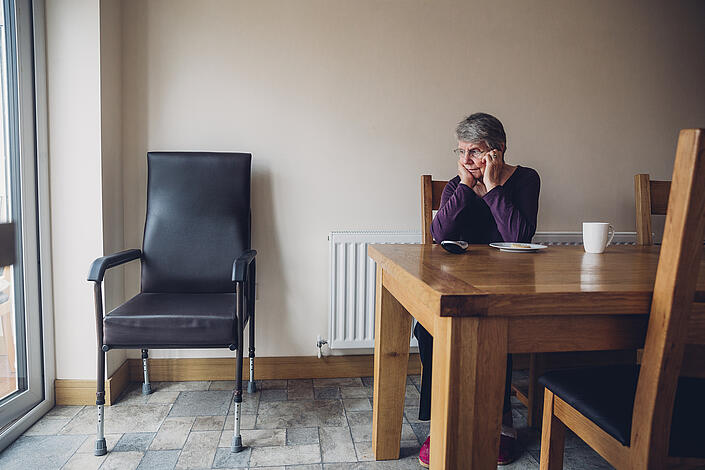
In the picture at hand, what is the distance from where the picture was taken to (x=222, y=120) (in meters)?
2.31

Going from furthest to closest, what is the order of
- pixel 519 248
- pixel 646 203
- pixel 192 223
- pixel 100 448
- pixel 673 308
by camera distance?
pixel 192 223 → pixel 646 203 → pixel 100 448 → pixel 519 248 → pixel 673 308

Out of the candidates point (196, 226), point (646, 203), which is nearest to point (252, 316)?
point (196, 226)

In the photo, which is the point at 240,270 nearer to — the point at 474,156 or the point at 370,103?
the point at 474,156

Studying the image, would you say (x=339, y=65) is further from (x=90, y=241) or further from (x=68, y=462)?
(x=68, y=462)

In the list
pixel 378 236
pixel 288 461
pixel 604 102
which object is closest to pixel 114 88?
pixel 378 236

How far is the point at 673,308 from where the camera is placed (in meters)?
0.86

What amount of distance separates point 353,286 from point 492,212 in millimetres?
824

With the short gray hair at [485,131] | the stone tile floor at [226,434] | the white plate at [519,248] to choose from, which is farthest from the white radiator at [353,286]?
the white plate at [519,248]

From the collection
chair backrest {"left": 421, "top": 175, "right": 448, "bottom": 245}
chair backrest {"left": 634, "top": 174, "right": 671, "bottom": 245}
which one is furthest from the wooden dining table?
chair backrest {"left": 634, "top": 174, "right": 671, "bottom": 245}

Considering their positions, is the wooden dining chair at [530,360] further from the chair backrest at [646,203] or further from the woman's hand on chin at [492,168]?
the chair backrest at [646,203]

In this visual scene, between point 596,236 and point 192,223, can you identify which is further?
point 192,223

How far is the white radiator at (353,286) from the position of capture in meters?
2.32

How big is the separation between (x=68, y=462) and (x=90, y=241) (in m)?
0.88

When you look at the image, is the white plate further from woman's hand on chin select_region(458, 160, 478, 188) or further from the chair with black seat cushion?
the chair with black seat cushion
